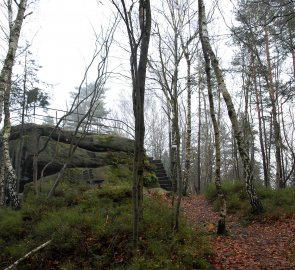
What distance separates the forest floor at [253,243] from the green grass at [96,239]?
1.66ft

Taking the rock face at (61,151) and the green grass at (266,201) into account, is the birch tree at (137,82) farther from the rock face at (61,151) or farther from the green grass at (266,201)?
the rock face at (61,151)

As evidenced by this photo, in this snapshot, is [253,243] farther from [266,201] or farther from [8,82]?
[8,82]

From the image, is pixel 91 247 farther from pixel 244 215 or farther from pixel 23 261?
pixel 244 215

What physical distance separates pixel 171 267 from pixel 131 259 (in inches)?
32.6

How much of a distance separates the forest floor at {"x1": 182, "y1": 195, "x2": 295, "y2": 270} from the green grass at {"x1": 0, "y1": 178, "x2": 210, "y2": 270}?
0.51m

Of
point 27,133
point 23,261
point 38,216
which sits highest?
point 27,133

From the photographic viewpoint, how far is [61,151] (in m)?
14.9

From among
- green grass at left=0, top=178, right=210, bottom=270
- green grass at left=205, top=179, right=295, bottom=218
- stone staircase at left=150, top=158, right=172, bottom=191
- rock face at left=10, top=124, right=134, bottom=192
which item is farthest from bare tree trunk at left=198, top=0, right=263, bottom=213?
stone staircase at left=150, top=158, right=172, bottom=191

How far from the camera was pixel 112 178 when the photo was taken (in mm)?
14375

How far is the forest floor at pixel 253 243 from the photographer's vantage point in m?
6.10

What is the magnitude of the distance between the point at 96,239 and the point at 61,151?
28.0ft

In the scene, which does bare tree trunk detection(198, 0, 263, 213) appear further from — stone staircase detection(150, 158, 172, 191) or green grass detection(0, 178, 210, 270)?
stone staircase detection(150, 158, 172, 191)

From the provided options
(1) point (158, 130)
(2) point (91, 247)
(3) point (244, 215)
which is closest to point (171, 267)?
(2) point (91, 247)

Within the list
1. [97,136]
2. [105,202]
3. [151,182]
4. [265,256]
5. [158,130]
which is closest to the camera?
[265,256]
